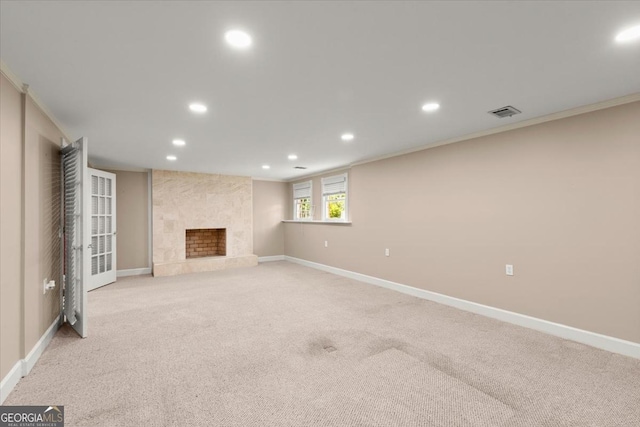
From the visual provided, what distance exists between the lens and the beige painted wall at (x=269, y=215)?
25.2 feet

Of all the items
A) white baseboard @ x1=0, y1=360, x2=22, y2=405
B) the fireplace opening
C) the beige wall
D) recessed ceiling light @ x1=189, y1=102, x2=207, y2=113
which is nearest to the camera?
white baseboard @ x1=0, y1=360, x2=22, y2=405

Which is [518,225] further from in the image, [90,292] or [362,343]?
[90,292]

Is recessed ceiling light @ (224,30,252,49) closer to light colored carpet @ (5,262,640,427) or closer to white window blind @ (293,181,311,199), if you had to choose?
light colored carpet @ (5,262,640,427)

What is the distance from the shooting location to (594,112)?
109 inches

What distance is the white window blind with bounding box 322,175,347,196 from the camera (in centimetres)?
614

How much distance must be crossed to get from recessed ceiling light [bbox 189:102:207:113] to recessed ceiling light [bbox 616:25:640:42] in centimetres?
298

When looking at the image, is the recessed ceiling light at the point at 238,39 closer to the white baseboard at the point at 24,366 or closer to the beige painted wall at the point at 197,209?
the white baseboard at the point at 24,366

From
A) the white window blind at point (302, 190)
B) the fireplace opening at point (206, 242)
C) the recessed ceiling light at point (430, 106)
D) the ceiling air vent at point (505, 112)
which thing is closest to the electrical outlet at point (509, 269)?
the ceiling air vent at point (505, 112)

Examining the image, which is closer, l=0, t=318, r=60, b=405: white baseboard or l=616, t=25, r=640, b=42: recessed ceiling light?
l=616, t=25, r=640, b=42: recessed ceiling light

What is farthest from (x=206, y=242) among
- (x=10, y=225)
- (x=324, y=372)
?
(x=324, y=372)

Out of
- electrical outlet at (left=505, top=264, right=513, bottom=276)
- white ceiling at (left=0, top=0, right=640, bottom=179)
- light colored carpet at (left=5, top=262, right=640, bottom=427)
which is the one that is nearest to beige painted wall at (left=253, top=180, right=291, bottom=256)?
light colored carpet at (left=5, top=262, right=640, bottom=427)

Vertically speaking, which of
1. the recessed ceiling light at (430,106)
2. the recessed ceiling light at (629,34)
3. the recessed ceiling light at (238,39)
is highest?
the recessed ceiling light at (238,39)

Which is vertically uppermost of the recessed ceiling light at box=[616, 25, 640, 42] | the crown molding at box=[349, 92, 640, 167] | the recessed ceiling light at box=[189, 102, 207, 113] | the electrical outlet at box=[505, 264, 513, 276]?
the recessed ceiling light at box=[189, 102, 207, 113]

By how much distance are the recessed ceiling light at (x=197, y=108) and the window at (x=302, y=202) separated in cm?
448
